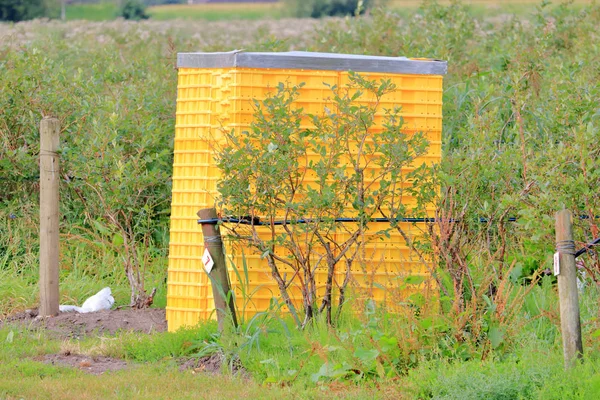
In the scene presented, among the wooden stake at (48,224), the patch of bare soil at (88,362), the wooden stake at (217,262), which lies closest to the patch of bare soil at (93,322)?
the wooden stake at (48,224)

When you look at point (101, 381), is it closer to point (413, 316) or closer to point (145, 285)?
point (413, 316)

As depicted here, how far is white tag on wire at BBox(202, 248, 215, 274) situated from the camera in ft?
20.7

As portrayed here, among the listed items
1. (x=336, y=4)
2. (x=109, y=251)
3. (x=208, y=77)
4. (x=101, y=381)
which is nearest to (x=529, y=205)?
(x=208, y=77)

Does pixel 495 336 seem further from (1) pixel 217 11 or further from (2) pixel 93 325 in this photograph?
(1) pixel 217 11

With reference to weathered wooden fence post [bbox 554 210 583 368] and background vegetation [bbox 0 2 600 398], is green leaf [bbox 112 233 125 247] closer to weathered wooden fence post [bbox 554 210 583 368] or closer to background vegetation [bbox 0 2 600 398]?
background vegetation [bbox 0 2 600 398]

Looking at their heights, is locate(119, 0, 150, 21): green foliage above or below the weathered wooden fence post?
above

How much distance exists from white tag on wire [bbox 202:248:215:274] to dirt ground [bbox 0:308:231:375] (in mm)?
585

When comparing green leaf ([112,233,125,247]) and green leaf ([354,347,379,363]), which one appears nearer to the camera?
green leaf ([354,347,379,363])

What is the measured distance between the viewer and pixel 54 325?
7199 millimetres

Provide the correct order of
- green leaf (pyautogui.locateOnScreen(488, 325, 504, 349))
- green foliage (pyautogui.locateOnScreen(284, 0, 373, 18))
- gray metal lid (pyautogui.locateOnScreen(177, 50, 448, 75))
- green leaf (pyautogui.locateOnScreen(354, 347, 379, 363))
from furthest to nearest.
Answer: green foliage (pyautogui.locateOnScreen(284, 0, 373, 18)), gray metal lid (pyautogui.locateOnScreen(177, 50, 448, 75)), green leaf (pyautogui.locateOnScreen(488, 325, 504, 349)), green leaf (pyautogui.locateOnScreen(354, 347, 379, 363))

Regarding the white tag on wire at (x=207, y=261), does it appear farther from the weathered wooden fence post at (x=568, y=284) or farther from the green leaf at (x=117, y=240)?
the weathered wooden fence post at (x=568, y=284)

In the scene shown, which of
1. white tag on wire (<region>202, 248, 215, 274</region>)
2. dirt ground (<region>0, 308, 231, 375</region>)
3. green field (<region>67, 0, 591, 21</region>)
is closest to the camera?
dirt ground (<region>0, 308, 231, 375</region>)

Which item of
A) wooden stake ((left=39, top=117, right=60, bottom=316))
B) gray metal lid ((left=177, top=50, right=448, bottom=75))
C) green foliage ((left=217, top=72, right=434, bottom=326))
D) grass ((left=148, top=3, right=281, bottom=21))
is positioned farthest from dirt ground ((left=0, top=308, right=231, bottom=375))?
grass ((left=148, top=3, right=281, bottom=21))

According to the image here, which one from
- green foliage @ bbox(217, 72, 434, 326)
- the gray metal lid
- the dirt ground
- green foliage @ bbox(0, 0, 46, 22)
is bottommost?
the dirt ground
